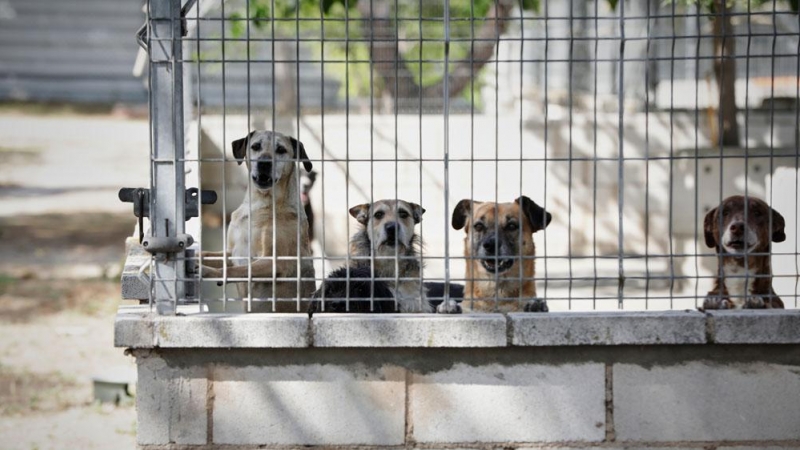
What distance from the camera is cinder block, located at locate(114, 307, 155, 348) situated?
16.5 ft

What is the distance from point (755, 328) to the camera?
5.12 metres

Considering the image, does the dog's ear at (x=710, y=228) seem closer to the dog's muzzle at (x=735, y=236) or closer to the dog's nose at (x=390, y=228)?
the dog's muzzle at (x=735, y=236)

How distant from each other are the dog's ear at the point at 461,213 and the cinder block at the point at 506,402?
1.58 m

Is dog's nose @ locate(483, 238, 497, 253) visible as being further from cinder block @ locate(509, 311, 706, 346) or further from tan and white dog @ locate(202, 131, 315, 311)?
cinder block @ locate(509, 311, 706, 346)

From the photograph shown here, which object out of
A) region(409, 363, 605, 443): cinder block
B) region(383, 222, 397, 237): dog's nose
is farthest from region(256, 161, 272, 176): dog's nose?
region(409, 363, 605, 443): cinder block

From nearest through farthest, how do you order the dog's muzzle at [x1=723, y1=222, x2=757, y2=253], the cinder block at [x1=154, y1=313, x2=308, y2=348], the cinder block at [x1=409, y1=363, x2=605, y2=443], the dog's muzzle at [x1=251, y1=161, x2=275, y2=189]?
the cinder block at [x1=154, y1=313, x2=308, y2=348]
the cinder block at [x1=409, y1=363, x2=605, y2=443]
the dog's muzzle at [x1=723, y1=222, x2=757, y2=253]
the dog's muzzle at [x1=251, y1=161, x2=275, y2=189]

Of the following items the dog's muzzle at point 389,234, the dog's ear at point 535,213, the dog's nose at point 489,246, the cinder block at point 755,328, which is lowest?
the cinder block at point 755,328

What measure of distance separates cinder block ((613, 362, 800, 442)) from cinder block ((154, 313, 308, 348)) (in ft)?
5.03

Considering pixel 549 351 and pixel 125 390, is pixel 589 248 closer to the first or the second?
pixel 125 390

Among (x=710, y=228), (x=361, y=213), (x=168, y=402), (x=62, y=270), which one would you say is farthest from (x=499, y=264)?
(x=62, y=270)

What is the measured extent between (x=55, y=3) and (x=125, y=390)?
2370cm

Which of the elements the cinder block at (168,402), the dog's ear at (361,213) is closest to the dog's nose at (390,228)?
the dog's ear at (361,213)

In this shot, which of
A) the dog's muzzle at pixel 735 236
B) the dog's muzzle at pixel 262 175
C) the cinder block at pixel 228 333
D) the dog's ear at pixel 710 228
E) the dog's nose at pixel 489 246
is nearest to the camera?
the cinder block at pixel 228 333

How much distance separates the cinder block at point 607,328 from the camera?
508 centimetres
